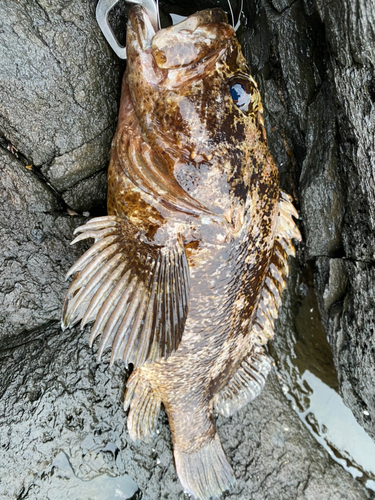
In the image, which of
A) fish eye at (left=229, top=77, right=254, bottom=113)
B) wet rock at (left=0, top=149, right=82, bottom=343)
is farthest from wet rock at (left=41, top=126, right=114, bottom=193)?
fish eye at (left=229, top=77, right=254, bottom=113)

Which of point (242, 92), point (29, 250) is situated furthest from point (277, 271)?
point (29, 250)

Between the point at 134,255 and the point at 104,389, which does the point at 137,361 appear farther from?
the point at 104,389

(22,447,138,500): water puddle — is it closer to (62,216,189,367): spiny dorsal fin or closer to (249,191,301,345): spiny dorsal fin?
(62,216,189,367): spiny dorsal fin

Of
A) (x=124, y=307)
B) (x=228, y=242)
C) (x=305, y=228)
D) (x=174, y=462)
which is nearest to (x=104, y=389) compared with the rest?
(x=174, y=462)

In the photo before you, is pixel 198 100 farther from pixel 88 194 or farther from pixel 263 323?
pixel 263 323

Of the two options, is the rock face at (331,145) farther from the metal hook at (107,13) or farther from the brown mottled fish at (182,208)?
the metal hook at (107,13)

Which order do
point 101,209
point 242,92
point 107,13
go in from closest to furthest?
1. point 242,92
2. point 107,13
3. point 101,209
